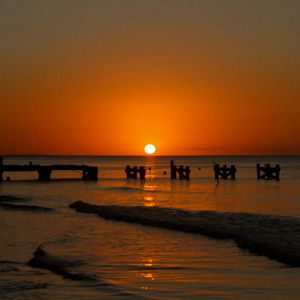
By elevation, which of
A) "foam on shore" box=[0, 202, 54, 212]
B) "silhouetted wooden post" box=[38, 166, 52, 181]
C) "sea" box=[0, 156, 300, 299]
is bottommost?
"sea" box=[0, 156, 300, 299]

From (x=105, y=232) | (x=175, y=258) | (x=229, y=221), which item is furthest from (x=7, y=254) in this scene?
(x=229, y=221)

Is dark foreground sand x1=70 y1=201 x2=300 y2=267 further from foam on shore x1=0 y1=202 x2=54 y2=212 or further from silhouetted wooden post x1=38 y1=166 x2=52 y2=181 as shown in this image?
silhouetted wooden post x1=38 y1=166 x2=52 y2=181

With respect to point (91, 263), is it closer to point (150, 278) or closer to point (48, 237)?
point (150, 278)

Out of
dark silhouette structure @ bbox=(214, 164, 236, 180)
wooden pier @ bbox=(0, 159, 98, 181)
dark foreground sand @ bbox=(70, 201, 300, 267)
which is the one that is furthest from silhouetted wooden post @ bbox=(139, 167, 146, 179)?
Result: dark foreground sand @ bbox=(70, 201, 300, 267)

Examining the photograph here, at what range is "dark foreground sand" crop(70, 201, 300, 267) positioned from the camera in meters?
15.9

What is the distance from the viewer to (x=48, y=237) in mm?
18734

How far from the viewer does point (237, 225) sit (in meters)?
21.9

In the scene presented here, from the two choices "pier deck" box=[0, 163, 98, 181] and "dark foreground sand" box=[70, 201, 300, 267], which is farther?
"pier deck" box=[0, 163, 98, 181]

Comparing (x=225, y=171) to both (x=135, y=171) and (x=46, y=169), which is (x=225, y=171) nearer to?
(x=135, y=171)

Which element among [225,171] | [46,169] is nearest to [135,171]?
[225,171]

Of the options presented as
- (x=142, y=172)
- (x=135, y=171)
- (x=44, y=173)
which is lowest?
(x=44, y=173)

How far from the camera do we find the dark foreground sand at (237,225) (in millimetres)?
15922

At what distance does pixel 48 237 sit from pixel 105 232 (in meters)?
2.14

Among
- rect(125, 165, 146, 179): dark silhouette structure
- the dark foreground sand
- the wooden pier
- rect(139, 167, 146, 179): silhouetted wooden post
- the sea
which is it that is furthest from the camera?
rect(125, 165, 146, 179): dark silhouette structure
